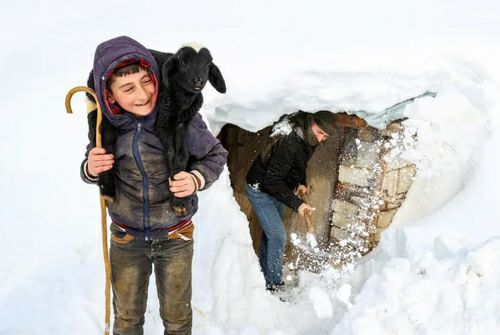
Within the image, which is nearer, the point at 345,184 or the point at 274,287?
the point at 274,287

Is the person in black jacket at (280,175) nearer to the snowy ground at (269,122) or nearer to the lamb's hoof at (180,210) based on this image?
the snowy ground at (269,122)

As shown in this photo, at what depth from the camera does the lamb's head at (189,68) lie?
193cm

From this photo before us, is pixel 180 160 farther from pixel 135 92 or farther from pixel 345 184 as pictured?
pixel 345 184

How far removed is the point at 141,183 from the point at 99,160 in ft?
0.72

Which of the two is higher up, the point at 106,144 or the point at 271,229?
the point at 106,144

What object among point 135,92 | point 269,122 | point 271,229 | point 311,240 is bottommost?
point 311,240

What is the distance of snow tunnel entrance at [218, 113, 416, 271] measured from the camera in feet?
Answer: 13.1

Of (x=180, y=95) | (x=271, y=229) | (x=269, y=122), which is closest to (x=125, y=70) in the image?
(x=180, y=95)

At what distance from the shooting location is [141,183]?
215 centimetres

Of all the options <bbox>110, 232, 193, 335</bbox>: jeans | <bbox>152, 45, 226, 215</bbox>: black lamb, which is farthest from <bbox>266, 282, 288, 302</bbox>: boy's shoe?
<bbox>152, 45, 226, 215</bbox>: black lamb

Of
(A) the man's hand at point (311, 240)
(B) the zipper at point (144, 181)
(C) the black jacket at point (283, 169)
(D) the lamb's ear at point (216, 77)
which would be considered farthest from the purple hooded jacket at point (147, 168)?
(A) the man's hand at point (311, 240)

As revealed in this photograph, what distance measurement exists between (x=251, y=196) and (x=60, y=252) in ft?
5.36

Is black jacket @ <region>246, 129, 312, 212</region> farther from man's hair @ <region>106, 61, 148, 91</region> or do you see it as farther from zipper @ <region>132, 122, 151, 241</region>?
man's hair @ <region>106, 61, 148, 91</region>

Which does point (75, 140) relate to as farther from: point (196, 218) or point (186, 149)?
point (186, 149)
